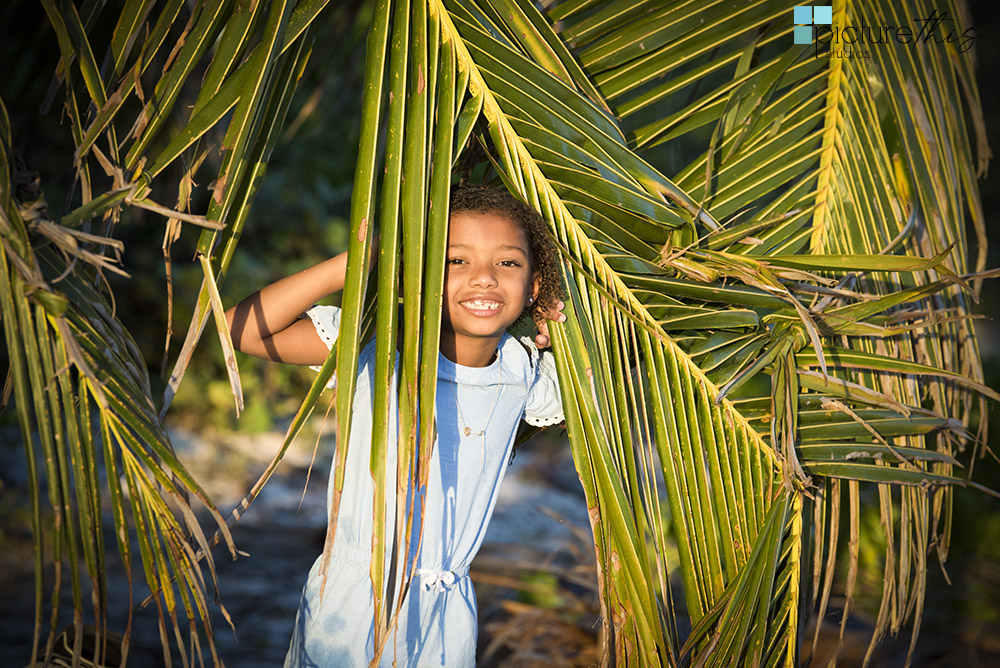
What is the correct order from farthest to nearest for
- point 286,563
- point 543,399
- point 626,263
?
point 286,563, point 543,399, point 626,263

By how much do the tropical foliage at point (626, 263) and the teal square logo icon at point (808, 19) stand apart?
2 cm

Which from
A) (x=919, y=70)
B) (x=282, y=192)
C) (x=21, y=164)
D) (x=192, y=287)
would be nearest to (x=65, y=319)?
(x=21, y=164)

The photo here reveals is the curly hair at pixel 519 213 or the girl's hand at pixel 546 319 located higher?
the curly hair at pixel 519 213

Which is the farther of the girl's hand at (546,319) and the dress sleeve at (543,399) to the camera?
the dress sleeve at (543,399)

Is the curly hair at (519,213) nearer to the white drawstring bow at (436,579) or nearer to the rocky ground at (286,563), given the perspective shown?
the white drawstring bow at (436,579)

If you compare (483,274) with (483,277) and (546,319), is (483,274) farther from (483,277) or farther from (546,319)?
(546,319)

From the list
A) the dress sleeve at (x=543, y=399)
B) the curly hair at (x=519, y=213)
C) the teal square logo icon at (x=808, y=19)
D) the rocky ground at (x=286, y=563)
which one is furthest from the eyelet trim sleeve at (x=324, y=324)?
the teal square logo icon at (x=808, y=19)

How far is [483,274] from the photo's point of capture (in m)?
1.41

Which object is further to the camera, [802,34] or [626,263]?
[802,34]

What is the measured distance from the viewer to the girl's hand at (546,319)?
128 centimetres

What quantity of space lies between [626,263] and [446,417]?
1.42 feet

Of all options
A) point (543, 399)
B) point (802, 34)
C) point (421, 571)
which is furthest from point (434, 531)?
point (802, 34)

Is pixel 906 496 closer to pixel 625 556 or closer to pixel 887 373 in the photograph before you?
pixel 887 373

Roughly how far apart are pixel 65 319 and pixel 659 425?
0.86 metres
